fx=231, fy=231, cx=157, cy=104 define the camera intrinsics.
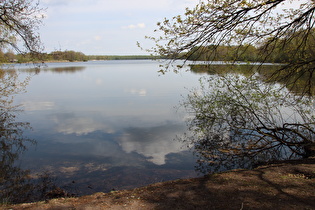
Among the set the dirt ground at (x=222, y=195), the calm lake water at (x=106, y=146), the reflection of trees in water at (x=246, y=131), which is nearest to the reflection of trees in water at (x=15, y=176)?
the calm lake water at (x=106, y=146)

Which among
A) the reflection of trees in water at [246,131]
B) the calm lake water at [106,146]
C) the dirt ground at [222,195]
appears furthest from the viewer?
the reflection of trees in water at [246,131]

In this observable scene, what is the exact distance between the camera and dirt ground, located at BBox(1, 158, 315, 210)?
171 inches

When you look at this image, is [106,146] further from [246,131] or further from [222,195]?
[222,195]

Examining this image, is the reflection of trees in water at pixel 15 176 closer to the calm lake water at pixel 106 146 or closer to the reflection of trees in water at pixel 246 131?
the calm lake water at pixel 106 146

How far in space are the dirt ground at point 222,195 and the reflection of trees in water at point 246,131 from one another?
238cm

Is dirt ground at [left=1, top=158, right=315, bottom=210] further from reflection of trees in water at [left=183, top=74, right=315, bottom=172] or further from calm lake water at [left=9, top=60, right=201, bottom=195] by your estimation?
reflection of trees in water at [left=183, top=74, right=315, bottom=172]

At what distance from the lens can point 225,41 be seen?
Result: 6926 millimetres

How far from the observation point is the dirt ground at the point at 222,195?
436cm

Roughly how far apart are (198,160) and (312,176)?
12.7 ft

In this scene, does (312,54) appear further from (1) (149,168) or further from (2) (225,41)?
(1) (149,168)

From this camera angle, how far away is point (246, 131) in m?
10.7

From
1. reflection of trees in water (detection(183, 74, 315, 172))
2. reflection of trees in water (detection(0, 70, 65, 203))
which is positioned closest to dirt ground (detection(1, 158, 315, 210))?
reflection of trees in water (detection(0, 70, 65, 203))

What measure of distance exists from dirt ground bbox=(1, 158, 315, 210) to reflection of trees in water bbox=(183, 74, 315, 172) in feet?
7.81

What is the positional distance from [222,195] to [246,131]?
659cm
